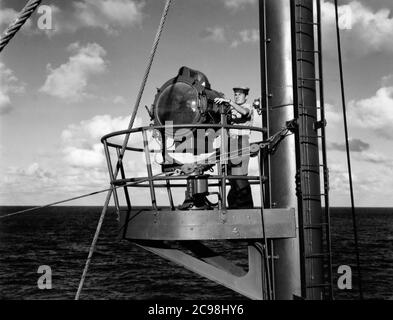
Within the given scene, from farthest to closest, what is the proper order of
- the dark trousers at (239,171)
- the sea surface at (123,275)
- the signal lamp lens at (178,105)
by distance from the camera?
the sea surface at (123,275), the dark trousers at (239,171), the signal lamp lens at (178,105)

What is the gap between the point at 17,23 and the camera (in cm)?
321

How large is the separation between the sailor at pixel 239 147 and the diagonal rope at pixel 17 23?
9.57 feet

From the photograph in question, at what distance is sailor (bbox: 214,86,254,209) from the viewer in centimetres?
600

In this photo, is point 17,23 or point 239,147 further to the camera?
point 239,147

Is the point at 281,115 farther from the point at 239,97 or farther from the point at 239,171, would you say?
the point at 239,171

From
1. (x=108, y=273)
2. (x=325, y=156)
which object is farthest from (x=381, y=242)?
(x=325, y=156)

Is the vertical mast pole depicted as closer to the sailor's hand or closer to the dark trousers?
the dark trousers

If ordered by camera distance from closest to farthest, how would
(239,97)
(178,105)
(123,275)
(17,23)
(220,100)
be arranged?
(17,23)
(220,100)
(178,105)
(239,97)
(123,275)

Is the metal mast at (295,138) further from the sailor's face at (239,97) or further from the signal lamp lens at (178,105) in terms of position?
the signal lamp lens at (178,105)

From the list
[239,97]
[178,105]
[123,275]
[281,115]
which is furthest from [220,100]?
[123,275]

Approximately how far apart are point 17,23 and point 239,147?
3.57 m

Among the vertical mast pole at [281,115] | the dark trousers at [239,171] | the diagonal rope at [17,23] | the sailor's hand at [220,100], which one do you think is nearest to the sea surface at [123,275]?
the dark trousers at [239,171]

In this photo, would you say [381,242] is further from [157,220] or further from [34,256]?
[157,220]

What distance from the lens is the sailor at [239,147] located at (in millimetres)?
6000
